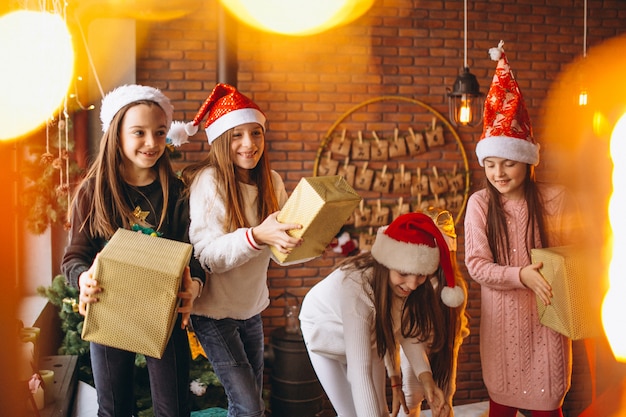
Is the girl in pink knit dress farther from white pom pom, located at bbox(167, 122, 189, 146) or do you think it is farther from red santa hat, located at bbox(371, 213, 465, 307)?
white pom pom, located at bbox(167, 122, 189, 146)

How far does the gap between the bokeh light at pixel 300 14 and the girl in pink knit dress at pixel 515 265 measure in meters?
2.41

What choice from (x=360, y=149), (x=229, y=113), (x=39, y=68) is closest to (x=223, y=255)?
(x=229, y=113)

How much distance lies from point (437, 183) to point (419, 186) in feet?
0.46

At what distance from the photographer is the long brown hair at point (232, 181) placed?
2.01 metres

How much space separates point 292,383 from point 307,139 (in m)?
1.75

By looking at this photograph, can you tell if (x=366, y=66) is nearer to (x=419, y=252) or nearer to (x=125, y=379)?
(x=419, y=252)

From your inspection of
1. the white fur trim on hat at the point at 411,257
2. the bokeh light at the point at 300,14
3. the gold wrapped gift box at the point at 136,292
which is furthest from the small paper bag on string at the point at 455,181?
the gold wrapped gift box at the point at 136,292

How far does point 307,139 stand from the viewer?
A: 4.40m

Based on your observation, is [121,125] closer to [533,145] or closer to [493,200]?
[493,200]

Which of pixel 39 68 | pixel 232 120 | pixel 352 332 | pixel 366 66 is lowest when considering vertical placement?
pixel 352 332

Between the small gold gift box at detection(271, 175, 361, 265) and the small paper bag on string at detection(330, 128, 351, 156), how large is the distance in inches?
102

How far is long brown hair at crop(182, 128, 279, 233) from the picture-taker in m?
2.01

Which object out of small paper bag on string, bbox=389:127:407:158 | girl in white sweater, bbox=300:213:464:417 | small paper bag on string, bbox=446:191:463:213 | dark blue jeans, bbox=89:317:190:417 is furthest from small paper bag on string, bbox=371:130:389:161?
dark blue jeans, bbox=89:317:190:417

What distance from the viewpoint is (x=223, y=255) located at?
1.88m
